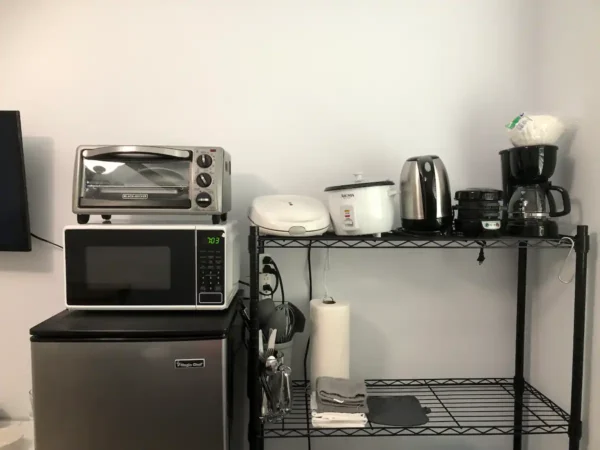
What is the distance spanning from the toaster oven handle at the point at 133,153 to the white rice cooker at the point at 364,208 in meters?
0.53

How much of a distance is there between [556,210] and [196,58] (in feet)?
4.86

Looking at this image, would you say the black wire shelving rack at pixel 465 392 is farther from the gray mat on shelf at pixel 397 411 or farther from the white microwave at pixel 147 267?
the white microwave at pixel 147 267

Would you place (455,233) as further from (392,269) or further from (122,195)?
(122,195)

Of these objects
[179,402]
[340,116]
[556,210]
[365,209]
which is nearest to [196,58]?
[340,116]

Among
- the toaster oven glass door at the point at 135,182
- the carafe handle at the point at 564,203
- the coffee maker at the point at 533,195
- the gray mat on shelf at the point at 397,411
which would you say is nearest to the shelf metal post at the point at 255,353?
the toaster oven glass door at the point at 135,182

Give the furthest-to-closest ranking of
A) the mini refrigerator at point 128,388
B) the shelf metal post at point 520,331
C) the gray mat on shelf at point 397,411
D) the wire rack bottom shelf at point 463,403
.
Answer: the shelf metal post at point 520,331 → the wire rack bottom shelf at point 463,403 → the gray mat on shelf at point 397,411 → the mini refrigerator at point 128,388

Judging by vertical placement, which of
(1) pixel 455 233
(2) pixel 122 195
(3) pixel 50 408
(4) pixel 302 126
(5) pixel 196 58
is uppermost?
(5) pixel 196 58

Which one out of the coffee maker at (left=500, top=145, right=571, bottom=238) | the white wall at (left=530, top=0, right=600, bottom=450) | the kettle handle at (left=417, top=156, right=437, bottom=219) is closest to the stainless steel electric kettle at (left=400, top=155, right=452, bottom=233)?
the kettle handle at (left=417, top=156, right=437, bottom=219)

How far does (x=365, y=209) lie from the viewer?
1.56 meters

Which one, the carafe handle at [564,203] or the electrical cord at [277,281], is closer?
the carafe handle at [564,203]

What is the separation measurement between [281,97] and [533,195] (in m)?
1.01

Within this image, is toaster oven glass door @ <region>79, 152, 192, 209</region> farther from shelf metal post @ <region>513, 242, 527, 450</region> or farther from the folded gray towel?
shelf metal post @ <region>513, 242, 527, 450</region>

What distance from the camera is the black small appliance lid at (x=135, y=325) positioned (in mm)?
1299

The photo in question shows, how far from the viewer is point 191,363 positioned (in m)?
1.31
